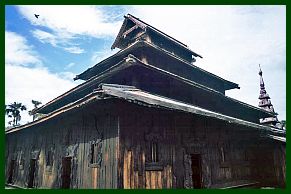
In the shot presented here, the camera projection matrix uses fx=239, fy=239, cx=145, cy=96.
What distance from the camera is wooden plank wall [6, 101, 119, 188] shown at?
822 cm

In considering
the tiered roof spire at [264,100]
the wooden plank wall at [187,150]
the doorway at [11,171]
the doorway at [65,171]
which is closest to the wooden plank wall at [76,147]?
the doorway at [65,171]

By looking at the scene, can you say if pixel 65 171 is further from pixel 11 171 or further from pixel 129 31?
pixel 129 31

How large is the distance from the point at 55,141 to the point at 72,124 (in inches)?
71.6

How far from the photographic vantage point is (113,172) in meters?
7.82

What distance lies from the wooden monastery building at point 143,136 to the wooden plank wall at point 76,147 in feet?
0.11

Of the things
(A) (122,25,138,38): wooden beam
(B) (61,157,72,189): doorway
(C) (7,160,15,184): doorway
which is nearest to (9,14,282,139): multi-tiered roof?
(A) (122,25,138,38): wooden beam

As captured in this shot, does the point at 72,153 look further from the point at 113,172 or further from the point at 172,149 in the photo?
the point at 172,149

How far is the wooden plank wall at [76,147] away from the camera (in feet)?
27.0

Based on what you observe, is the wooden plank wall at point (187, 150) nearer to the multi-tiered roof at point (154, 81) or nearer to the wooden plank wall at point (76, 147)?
the wooden plank wall at point (76, 147)

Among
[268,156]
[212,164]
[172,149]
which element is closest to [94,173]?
[172,149]

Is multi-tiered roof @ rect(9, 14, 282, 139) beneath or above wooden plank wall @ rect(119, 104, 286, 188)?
above

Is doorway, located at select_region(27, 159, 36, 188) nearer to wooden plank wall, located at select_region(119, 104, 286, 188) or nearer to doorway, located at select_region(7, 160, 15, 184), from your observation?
doorway, located at select_region(7, 160, 15, 184)

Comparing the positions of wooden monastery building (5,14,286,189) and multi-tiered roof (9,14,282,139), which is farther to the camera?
multi-tiered roof (9,14,282,139)

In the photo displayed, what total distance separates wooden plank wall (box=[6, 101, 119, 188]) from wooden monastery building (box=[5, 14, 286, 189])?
3cm
